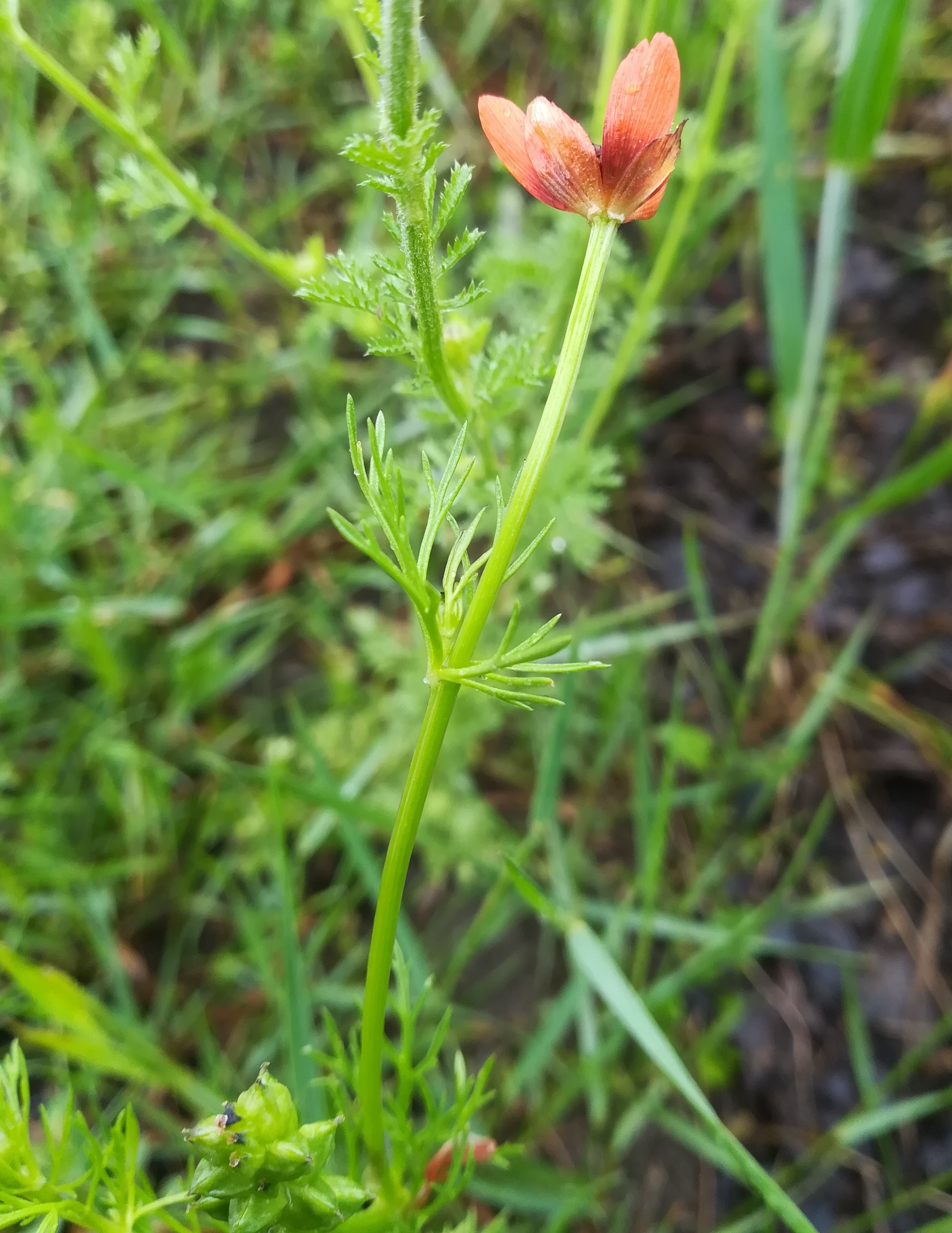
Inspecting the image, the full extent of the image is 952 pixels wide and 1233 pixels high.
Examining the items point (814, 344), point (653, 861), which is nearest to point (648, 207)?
point (653, 861)

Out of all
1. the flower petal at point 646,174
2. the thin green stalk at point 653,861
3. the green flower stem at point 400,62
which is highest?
the green flower stem at point 400,62

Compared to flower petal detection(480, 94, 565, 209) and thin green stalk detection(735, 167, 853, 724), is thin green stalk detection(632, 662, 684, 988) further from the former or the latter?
flower petal detection(480, 94, 565, 209)

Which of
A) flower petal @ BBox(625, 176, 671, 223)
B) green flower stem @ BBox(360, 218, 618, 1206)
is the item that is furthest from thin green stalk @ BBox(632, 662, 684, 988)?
flower petal @ BBox(625, 176, 671, 223)

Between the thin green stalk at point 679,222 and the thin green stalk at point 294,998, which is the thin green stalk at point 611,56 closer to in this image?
the thin green stalk at point 679,222

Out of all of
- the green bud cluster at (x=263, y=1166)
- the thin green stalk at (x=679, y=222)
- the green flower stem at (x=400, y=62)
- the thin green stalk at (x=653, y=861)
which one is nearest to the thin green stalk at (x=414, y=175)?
the green flower stem at (x=400, y=62)

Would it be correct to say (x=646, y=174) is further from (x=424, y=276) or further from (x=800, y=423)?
(x=800, y=423)

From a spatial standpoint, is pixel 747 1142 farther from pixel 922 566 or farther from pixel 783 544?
pixel 922 566

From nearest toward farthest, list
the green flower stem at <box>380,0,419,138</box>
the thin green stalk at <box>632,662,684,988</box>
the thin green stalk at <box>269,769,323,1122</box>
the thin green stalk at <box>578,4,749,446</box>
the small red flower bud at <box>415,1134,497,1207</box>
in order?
the green flower stem at <box>380,0,419,138</box>, the small red flower bud at <box>415,1134,497,1207</box>, the thin green stalk at <box>269,769,323,1122</box>, the thin green stalk at <box>578,4,749,446</box>, the thin green stalk at <box>632,662,684,988</box>
